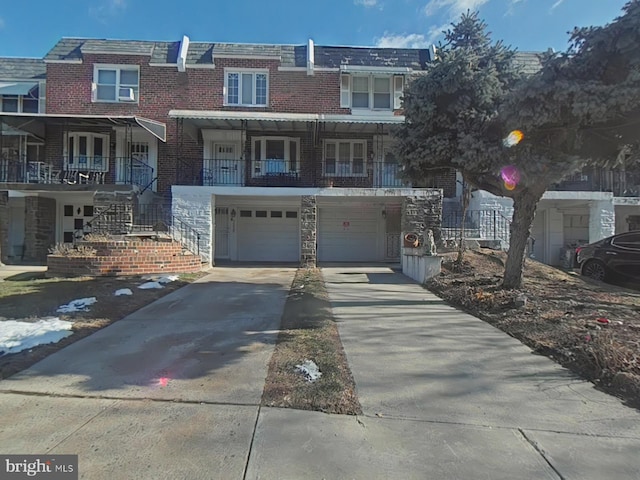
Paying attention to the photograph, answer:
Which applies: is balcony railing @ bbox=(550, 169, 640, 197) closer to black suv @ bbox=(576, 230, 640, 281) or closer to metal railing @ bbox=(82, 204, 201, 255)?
black suv @ bbox=(576, 230, 640, 281)

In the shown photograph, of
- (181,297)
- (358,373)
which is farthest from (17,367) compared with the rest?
(181,297)

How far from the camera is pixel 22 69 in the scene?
1955 cm

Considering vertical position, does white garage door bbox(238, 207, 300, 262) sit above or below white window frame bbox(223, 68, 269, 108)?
A: below

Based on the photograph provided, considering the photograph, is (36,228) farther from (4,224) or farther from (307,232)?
(307,232)

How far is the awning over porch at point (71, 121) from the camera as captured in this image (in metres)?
14.8

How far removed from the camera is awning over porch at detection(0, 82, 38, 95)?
1811cm

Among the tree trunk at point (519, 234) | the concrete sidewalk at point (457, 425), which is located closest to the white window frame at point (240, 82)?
the tree trunk at point (519, 234)

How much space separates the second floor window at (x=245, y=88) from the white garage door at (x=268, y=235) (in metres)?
4.60

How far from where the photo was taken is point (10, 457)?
267 centimetres

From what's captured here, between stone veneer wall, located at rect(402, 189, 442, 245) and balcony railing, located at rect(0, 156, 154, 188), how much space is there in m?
10.3

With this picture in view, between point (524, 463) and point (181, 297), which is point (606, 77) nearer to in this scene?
point (524, 463)

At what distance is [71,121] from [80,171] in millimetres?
2335

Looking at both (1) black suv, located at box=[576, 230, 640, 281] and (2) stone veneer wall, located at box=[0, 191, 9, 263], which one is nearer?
(1) black suv, located at box=[576, 230, 640, 281]

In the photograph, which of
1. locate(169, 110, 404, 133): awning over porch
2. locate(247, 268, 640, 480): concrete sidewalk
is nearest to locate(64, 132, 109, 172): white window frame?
locate(169, 110, 404, 133): awning over porch
